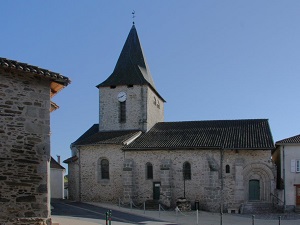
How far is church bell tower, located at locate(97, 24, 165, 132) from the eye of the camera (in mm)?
33312

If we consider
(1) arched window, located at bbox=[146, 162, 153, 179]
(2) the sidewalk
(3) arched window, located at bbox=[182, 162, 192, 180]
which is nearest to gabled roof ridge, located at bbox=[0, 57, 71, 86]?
(2) the sidewalk

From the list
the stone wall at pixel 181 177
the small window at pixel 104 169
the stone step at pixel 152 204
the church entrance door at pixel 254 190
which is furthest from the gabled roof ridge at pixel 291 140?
the small window at pixel 104 169

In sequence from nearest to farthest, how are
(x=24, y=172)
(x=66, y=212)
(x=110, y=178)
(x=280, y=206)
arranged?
(x=24, y=172), (x=66, y=212), (x=280, y=206), (x=110, y=178)

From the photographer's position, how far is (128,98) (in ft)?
110

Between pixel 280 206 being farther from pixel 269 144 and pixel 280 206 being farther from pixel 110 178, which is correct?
pixel 110 178

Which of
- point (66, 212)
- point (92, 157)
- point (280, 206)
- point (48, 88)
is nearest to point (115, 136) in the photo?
point (92, 157)

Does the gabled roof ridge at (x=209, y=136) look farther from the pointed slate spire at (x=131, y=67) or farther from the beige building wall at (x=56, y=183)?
the beige building wall at (x=56, y=183)

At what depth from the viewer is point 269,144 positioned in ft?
92.5

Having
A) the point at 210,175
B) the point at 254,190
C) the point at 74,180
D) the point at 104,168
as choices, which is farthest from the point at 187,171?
the point at 74,180

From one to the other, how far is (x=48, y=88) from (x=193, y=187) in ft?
61.2

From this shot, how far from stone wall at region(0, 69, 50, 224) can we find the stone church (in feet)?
56.9

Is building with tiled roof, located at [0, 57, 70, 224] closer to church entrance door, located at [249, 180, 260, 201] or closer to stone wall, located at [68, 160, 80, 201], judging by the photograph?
stone wall, located at [68, 160, 80, 201]

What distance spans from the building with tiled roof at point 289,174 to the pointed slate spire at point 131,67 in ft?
37.2

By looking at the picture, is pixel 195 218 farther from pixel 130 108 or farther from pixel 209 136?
pixel 130 108
